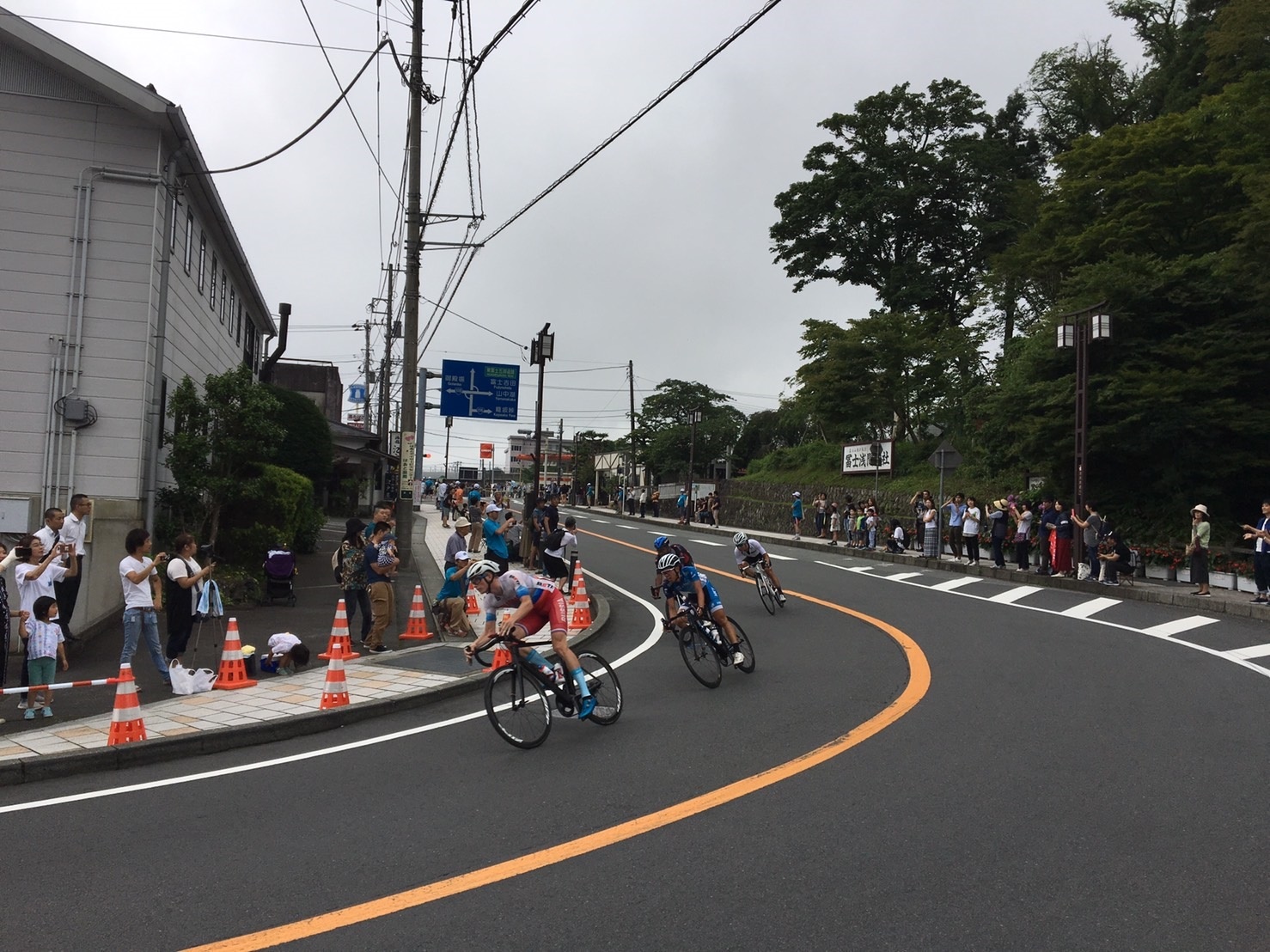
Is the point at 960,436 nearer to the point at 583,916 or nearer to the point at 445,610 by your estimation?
the point at 445,610

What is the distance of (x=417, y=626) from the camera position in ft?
42.0

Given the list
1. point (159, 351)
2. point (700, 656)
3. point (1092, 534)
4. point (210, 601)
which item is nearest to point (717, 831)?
point (700, 656)

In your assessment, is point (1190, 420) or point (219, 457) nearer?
point (219, 457)

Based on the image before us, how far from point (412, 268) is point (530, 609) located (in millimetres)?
11873

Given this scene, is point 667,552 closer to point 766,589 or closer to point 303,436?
point 766,589

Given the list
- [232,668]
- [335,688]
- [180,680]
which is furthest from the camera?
[232,668]

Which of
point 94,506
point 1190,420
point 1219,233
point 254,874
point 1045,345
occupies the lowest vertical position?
point 254,874

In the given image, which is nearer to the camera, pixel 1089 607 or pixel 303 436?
pixel 1089 607

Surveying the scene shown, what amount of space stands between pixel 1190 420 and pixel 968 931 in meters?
20.8

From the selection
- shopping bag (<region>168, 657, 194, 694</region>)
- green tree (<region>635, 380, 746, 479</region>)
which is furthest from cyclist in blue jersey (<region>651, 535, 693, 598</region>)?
green tree (<region>635, 380, 746, 479</region>)

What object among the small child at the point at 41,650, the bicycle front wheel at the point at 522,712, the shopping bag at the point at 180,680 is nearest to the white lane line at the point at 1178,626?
the bicycle front wheel at the point at 522,712

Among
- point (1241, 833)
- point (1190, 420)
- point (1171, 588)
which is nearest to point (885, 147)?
point (1190, 420)

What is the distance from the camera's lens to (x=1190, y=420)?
21125 millimetres

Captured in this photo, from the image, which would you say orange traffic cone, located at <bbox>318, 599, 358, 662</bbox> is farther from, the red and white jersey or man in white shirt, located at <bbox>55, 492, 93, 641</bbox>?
man in white shirt, located at <bbox>55, 492, 93, 641</bbox>
